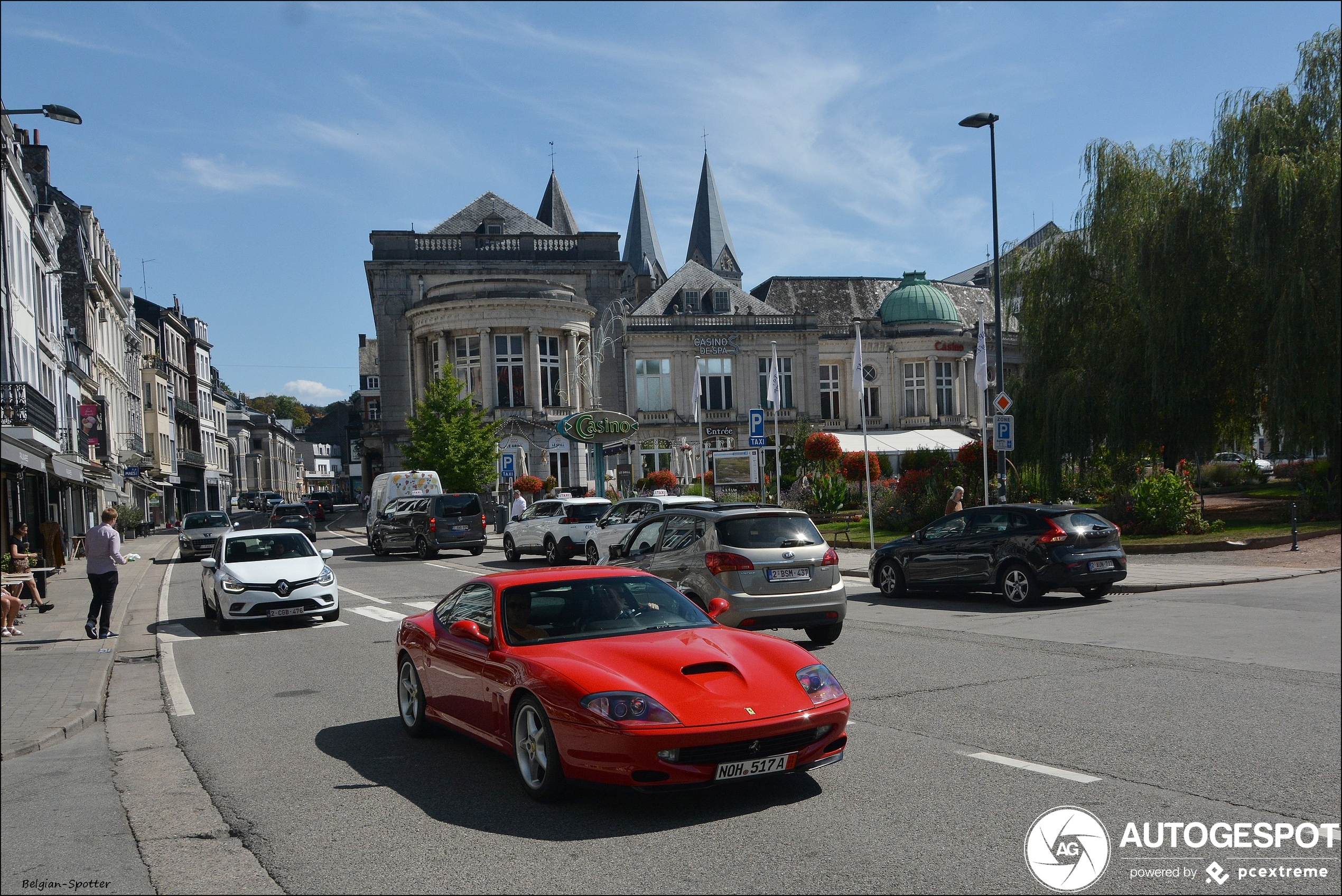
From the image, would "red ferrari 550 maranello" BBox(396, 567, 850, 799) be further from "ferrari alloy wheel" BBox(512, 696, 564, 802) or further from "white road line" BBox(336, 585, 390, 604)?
"white road line" BBox(336, 585, 390, 604)

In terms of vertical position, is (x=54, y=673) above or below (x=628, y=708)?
above

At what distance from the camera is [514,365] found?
59438 millimetres

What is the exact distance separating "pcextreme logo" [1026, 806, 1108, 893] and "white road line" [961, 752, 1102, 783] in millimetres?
809

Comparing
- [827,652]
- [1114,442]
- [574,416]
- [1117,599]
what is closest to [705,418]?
[574,416]

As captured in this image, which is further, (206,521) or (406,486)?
(406,486)

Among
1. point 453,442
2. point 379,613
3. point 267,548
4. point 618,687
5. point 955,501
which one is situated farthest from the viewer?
point 453,442

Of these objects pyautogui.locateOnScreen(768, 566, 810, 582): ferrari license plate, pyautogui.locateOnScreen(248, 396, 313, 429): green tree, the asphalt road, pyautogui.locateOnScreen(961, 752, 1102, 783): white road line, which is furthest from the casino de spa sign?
pyautogui.locateOnScreen(248, 396, 313, 429): green tree

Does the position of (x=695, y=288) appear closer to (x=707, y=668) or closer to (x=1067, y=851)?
(x=707, y=668)

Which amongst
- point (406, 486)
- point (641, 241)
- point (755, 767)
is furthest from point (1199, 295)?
point (641, 241)

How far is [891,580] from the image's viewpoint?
18.2 m

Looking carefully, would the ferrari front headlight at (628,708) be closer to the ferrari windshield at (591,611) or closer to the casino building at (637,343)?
the ferrari windshield at (591,611)

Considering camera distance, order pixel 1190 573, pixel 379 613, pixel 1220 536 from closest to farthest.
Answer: pixel 379 613 < pixel 1190 573 < pixel 1220 536

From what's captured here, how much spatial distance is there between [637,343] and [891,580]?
47665 millimetres

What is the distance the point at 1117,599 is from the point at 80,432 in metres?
39.8
